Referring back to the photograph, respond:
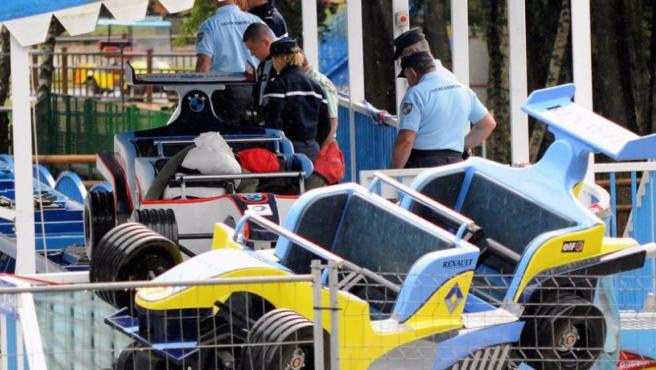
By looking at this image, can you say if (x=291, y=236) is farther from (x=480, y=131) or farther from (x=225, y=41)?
(x=225, y=41)

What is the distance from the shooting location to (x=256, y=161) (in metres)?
10.8

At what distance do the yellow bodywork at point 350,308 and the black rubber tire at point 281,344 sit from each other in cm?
11

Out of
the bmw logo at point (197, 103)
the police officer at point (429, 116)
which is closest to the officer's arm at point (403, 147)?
the police officer at point (429, 116)

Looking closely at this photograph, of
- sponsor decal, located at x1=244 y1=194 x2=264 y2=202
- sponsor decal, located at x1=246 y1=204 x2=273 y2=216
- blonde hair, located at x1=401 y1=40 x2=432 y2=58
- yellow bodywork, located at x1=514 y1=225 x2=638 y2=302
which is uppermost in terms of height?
blonde hair, located at x1=401 y1=40 x2=432 y2=58

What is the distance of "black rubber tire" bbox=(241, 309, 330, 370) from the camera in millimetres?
7383

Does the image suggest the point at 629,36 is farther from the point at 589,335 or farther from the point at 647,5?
the point at 589,335

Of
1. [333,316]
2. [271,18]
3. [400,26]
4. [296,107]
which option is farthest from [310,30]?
[333,316]

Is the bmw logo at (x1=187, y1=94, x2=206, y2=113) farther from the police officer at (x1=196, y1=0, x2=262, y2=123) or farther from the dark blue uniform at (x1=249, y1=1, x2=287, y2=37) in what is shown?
the dark blue uniform at (x1=249, y1=1, x2=287, y2=37)

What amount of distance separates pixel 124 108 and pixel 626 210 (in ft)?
26.1

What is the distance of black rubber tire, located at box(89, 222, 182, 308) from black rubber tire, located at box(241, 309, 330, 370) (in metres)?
1.28

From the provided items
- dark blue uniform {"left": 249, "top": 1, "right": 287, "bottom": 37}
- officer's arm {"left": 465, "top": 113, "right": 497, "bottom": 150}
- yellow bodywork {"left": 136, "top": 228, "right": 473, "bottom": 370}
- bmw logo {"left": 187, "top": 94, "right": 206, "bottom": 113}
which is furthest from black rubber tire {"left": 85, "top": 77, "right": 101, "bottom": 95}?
yellow bodywork {"left": 136, "top": 228, "right": 473, "bottom": 370}

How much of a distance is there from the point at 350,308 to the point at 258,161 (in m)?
3.20

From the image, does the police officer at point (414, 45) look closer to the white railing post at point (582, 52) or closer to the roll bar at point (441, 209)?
the white railing post at point (582, 52)

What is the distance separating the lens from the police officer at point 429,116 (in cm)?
1164
